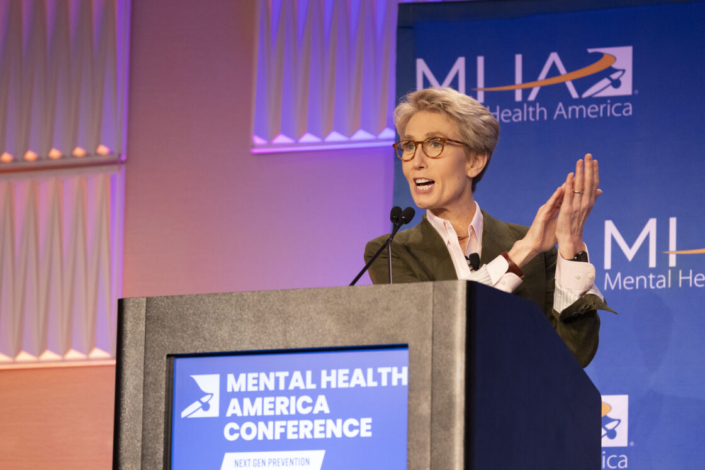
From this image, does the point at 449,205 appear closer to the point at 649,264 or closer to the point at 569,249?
the point at 569,249

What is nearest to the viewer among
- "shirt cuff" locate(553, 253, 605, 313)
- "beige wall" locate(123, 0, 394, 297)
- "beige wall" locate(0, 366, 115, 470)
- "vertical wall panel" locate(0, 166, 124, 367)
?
"shirt cuff" locate(553, 253, 605, 313)

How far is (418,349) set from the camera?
1295 millimetres

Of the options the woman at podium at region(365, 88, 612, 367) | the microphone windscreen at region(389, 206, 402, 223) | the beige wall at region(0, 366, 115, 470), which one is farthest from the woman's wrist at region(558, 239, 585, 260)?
the beige wall at region(0, 366, 115, 470)

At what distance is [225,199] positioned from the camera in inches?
213

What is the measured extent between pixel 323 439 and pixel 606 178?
10.8ft

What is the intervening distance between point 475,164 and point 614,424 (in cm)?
183

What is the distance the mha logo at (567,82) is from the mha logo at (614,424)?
4.25 ft

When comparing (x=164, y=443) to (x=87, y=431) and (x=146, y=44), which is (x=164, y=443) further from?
(x=146, y=44)

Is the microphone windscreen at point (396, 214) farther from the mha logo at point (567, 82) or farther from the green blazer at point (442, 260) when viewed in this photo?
the mha logo at point (567, 82)

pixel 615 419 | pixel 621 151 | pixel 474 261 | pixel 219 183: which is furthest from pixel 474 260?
pixel 219 183

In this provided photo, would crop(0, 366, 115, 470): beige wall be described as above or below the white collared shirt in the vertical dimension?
below

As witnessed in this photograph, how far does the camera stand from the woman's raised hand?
2.28 meters

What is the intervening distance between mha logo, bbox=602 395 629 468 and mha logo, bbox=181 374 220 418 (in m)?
3.04

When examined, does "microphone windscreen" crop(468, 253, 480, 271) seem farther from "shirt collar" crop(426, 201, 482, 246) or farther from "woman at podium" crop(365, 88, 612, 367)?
"shirt collar" crop(426, 201, 482, 246)
